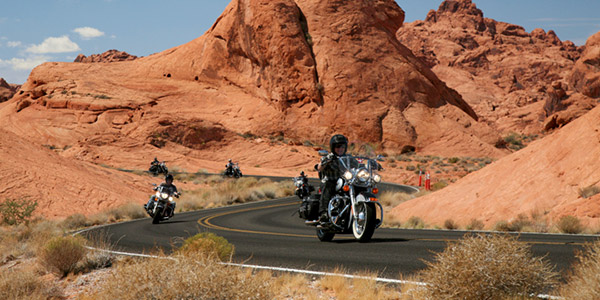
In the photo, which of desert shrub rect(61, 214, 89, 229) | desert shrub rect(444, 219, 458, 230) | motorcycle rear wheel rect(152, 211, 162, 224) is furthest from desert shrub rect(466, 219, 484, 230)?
desert shrub rect(61, 214, 89, 229)

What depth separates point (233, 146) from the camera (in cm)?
6488

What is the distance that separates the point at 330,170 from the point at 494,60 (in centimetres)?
15474

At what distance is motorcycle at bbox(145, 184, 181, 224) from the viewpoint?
1941cm

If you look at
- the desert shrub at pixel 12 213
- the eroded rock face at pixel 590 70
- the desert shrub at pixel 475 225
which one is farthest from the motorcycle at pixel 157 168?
the eroded rock face at pixel 590 70

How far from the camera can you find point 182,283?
4.77 m

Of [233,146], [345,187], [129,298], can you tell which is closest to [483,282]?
[129,298]

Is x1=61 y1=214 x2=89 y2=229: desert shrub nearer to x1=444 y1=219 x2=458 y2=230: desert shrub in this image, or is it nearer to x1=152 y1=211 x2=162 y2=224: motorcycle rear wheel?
x1=152 y1=211 x2=162 y2=224: motorcycle rear wheel

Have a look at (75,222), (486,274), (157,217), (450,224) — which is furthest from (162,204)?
(486,274)

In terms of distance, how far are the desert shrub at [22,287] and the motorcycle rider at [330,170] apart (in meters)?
5.17

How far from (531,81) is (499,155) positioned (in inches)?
3434

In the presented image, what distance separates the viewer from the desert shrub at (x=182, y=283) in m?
4.68

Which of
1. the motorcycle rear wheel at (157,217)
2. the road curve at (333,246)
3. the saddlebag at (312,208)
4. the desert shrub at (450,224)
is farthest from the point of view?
the motorcycle rear wheel at (157,217)

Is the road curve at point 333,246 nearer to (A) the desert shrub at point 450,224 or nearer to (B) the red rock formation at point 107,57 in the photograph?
(A) the desert shrub at point 450,224

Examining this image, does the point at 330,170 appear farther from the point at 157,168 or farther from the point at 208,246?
the point at 157,168
